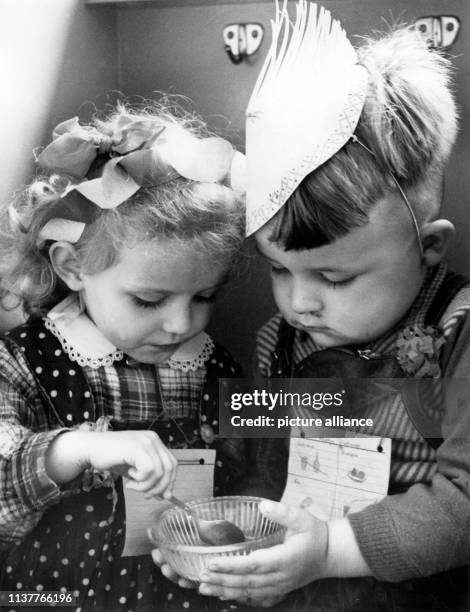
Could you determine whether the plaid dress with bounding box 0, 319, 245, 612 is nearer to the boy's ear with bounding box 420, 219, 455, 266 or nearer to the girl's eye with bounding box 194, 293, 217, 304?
the girl's eye with bounding box 194, 293, 217, 304

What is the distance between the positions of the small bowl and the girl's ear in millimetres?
257

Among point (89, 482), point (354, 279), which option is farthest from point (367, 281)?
point (89, 482)

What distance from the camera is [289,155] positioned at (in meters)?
0.76

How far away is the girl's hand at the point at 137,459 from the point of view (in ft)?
2.57

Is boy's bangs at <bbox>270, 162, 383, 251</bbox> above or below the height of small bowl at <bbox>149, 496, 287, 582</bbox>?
above

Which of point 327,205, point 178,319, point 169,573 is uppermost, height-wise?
point 327,205

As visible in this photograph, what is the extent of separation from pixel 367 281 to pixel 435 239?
0.08m

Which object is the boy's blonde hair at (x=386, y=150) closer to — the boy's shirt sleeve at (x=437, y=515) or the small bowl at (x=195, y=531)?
the boy's shirt sleeve at (x=437, y=515)

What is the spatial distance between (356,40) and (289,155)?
12 centimetres

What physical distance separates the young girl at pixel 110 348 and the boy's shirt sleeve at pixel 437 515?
0.16 metres

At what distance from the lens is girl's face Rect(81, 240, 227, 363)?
2.67 ft

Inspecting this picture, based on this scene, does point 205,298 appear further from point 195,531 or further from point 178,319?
point 195,531

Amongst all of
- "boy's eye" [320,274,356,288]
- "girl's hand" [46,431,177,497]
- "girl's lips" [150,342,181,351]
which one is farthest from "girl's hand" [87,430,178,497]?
"boy's eye" [320,274,356,288]

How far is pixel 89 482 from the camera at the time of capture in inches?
32.9
